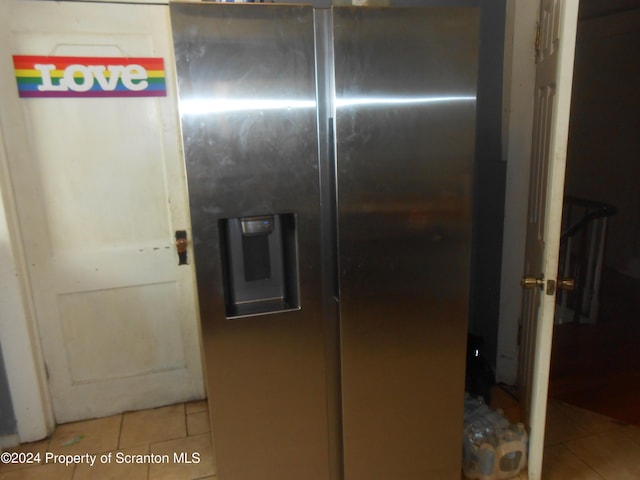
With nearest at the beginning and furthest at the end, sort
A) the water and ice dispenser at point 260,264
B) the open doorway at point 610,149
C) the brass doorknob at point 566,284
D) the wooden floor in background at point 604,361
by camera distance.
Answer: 1. the water and ice dispenser at point 260,264
2. the brass doorknob at point 566,284
3. the wooden floor in background at point 604,361
4. the open doorway at point 610,149

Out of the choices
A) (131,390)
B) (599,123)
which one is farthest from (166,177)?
(599,123)

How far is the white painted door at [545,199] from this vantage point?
1.46 meters

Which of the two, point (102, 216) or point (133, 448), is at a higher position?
point (102, 216)

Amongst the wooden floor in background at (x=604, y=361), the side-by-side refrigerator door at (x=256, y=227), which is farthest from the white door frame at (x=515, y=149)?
the side-by-side refrigerator door at (x=256, y=227)

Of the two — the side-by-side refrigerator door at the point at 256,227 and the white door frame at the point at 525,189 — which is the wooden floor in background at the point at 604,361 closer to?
the white door frame at the point at 525,189

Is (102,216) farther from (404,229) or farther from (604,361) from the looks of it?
(604,361)

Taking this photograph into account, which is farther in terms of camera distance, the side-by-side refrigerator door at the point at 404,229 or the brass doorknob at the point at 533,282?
the brass doorknob at the point at 533,282

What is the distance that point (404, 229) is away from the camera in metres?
1.48

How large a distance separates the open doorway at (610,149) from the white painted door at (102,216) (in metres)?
2.48

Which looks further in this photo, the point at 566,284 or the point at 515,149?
the point at 515,149

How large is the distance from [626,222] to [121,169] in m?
4.13

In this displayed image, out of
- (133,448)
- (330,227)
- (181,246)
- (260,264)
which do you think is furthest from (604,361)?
(133,448)

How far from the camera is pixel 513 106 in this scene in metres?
2.20

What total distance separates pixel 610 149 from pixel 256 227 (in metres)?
3.91
